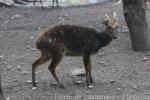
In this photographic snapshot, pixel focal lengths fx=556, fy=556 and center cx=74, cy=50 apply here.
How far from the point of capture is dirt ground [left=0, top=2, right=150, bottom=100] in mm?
7735

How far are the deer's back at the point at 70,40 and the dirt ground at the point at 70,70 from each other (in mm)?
527

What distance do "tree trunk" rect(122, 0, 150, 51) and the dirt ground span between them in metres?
0.19

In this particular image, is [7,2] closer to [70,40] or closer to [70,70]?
[70,70]

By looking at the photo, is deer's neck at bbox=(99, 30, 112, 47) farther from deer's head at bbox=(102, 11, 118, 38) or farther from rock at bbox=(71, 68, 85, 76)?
rock at bbox=(71, 68, 85, 76)

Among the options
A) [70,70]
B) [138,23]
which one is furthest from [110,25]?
[138,23]

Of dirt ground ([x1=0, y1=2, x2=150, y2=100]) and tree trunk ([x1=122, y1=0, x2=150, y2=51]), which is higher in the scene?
tree trunk ([x1=122, y1=0, x2=150, y2=51])

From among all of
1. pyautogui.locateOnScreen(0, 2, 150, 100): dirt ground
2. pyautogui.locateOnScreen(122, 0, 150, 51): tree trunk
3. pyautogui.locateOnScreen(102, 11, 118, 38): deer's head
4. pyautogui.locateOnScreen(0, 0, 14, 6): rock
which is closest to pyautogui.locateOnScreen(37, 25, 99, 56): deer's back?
pyautogui.locateOnScreen(102, 11, 118, 38): deer's head

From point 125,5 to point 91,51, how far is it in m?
→ 2.56

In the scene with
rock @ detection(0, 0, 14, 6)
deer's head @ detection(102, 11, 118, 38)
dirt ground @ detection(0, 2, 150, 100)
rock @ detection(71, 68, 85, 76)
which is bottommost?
dirt ground @ detection(0, 2, 150, 100)

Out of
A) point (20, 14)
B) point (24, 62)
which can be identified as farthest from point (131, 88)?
point (20, 14)

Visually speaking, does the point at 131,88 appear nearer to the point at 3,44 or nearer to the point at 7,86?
the point at 7,86

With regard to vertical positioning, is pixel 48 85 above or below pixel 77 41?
below

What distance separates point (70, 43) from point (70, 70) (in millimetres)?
1186

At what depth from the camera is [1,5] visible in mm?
17828
